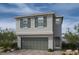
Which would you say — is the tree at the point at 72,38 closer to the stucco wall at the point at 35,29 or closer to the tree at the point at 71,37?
the tree at the point at 71,37

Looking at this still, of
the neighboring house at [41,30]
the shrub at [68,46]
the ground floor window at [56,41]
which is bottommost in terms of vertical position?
the shrub at [68,46]

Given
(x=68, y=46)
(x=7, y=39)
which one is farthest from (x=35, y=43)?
(x=68, y=46)

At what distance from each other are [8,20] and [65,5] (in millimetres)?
1243

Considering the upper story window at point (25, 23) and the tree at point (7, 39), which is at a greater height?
the upper story window at point (25, 23)

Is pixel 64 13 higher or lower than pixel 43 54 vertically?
higher

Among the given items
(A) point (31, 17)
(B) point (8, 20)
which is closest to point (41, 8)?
(A) point (31, 17)

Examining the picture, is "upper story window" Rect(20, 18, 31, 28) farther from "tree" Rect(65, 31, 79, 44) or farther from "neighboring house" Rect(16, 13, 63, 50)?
"tree" Rect(65, 31, 79, 44)

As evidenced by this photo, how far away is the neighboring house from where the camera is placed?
5.39 meters

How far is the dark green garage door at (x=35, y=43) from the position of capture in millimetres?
5491

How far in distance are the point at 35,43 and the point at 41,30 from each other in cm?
34

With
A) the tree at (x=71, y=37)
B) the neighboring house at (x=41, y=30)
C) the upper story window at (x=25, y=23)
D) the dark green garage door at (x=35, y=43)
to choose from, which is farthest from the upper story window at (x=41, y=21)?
the tree at (x=71, y=37)

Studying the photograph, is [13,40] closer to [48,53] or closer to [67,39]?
[48,53]

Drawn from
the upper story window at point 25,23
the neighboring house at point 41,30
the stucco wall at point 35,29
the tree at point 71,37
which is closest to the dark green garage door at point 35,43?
the neighboring house at point 41,30

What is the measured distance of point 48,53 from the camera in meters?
5.44
